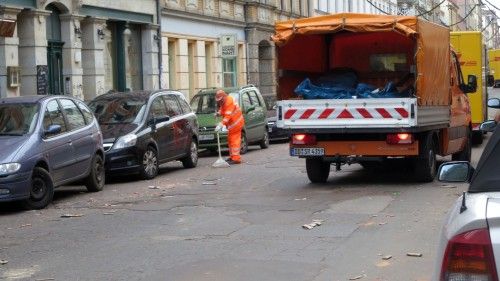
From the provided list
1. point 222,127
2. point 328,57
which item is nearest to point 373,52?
point 328,57

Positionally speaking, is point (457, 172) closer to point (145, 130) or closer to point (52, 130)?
point (52, 130)

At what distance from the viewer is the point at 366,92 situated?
13711mm

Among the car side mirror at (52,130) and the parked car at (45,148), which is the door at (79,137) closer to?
the parked car at (45,148)

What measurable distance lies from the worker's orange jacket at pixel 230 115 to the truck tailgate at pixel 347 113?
212 inches

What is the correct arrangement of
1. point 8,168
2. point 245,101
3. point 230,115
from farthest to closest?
point 245,101 < point 230,115 < point 8,168

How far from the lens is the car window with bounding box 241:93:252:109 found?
22362 millimetres

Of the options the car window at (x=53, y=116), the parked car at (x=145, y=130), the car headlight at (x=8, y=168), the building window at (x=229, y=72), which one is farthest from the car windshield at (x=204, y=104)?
the building window at (x=229, y=72)

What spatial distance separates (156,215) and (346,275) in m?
4.42

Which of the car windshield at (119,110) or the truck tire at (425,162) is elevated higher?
the car windshield at (119,110)

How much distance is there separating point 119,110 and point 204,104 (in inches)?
242

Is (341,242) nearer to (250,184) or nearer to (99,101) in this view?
(250,184)

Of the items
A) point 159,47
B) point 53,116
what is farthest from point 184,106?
Answer: point 159,47

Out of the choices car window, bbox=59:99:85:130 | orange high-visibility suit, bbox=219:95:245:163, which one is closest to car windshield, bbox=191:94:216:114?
orange high-visibility suit, bbox=219:95:245:163

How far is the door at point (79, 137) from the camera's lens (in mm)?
13094
